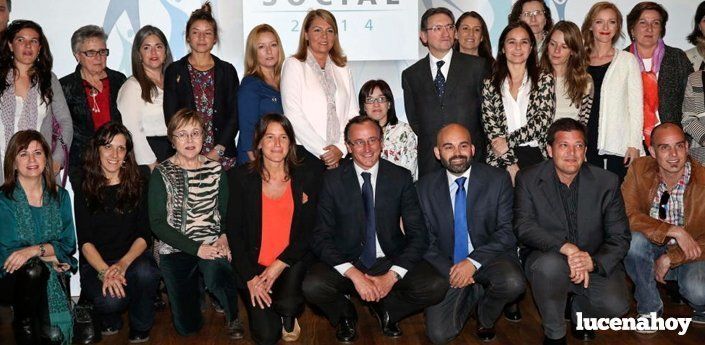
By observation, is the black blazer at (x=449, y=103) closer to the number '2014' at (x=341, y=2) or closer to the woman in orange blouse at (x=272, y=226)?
→ the woman in orange blouse at (x=272, y=226)

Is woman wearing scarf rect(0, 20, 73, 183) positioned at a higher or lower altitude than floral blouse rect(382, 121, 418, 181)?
higher

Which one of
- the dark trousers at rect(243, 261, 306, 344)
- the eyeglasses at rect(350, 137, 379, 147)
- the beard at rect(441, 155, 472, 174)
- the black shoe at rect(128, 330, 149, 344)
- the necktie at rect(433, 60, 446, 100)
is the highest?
the necktie at rect(433, 60, 446, 100)

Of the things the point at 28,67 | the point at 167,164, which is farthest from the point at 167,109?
the point at 28,67

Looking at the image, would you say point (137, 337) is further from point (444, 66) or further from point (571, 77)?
point (571, 77)

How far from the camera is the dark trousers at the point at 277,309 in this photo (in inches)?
164

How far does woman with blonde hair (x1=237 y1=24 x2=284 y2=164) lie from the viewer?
16.0 ft

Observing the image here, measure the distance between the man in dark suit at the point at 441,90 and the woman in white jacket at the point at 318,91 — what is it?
1.45ft

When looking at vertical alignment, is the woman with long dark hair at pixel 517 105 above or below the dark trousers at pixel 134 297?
above

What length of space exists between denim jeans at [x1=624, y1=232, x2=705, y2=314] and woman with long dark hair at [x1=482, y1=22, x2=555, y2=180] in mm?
756

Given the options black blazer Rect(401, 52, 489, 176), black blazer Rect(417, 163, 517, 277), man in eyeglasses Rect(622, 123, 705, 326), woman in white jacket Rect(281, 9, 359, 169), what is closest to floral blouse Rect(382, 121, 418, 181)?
black blazer Rect(401, 52, 489, 176)

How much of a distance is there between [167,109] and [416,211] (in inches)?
66.1

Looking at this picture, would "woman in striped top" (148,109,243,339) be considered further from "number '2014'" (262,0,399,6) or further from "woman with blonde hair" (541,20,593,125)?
"woman with blonde hair" (541,20,593,125)

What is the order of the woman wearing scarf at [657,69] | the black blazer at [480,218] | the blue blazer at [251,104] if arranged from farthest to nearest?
the woman wearing scarf at [657,69]
the blue blazer at [251,104]
the black blazer at [480,218]

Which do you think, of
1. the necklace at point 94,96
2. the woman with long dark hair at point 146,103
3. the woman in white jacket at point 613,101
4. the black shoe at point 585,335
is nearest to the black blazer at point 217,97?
the woman with long dark hair at point 146,103
